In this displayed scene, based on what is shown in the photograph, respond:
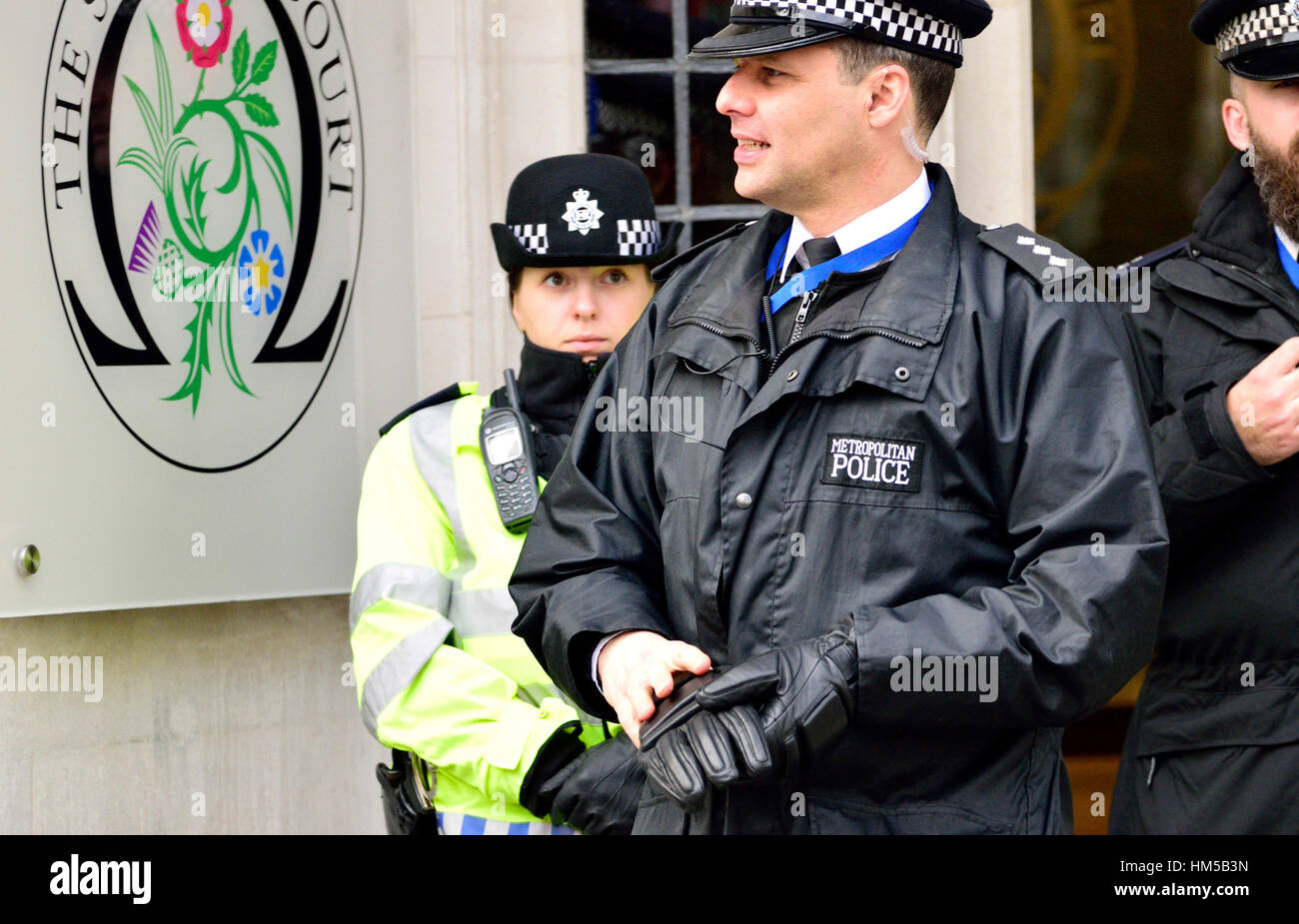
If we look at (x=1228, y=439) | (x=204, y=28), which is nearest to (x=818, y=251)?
(x=1228, y=439)

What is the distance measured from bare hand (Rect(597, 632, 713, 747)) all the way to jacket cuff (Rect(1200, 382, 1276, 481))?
3.60 feet

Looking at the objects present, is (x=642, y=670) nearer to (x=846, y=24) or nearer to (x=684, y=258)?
(x=684, y=258)

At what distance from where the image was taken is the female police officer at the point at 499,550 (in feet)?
9.70

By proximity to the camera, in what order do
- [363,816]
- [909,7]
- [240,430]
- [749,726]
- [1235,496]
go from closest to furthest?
[749,726] → [909,7] → [1235,496] → [240,430] → [363,816]

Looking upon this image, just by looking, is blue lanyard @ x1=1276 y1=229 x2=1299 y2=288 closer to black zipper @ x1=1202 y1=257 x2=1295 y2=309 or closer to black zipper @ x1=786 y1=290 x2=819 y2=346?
black zipper @ x1=1202 y1=257 x2=1295 y2=309

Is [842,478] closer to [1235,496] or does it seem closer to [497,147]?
[1235,496]

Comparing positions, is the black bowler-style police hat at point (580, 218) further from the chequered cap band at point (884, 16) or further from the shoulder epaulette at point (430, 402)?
the chequered cap band at point (884, 16)

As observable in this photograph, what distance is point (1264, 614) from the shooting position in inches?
110

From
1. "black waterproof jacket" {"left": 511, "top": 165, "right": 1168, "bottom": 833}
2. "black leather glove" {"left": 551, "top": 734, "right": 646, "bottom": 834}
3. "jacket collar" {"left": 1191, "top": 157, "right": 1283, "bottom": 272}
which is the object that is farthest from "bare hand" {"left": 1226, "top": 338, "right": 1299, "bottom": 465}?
"black leather glove" {"left": 551, "top": 734, "right": 646, "bottom": 834}

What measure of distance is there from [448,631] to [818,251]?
3.79 ft

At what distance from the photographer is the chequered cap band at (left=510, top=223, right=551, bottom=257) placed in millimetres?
3416
